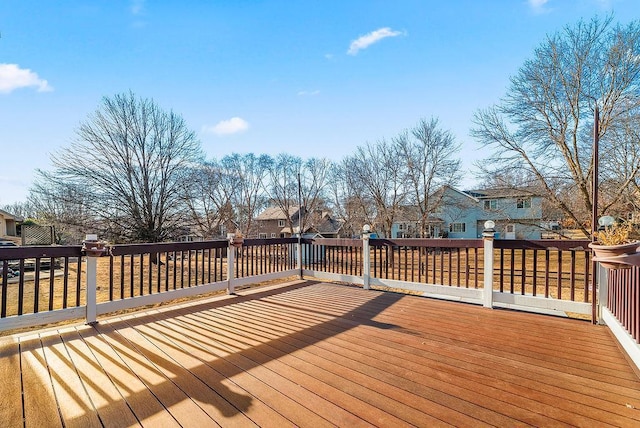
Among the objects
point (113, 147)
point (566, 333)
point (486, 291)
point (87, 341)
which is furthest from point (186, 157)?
point (566, 333)

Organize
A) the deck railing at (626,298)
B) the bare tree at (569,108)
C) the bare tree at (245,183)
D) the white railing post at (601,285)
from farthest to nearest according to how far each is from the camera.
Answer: the bare tree at (245,183), the bare tree at (569,108), the white railing post at (601,285), the deck railing at (626,298)

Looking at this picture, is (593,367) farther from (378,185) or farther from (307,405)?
(378,185)

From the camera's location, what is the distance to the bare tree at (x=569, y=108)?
8180 mm

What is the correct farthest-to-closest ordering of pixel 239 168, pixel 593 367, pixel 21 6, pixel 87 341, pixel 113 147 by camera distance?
pixel 239 168 < pixel 113 147 < pixel 21 6 < pixel 87 341 < pixel 593 367

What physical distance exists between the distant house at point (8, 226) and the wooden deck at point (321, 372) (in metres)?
25.7

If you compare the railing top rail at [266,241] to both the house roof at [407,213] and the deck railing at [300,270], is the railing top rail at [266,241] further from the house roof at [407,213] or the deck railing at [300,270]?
the house roof at [407,213]

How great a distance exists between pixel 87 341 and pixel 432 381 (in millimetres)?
2995

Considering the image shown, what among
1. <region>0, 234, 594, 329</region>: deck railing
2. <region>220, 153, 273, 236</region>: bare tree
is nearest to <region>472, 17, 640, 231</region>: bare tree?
<region>0, 234, 594, 329</region>: deck railing

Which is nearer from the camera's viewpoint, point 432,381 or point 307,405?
point 307,405

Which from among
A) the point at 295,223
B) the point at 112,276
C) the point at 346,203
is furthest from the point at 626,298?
the point at 295,223

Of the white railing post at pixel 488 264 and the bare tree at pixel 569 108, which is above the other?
the bare tree at pixel 569 108

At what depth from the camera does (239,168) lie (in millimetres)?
24172

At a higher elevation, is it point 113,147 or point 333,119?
point 333,119

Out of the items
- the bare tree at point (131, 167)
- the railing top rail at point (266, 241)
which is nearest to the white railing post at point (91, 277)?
the railing top rail at point (266, 241)
